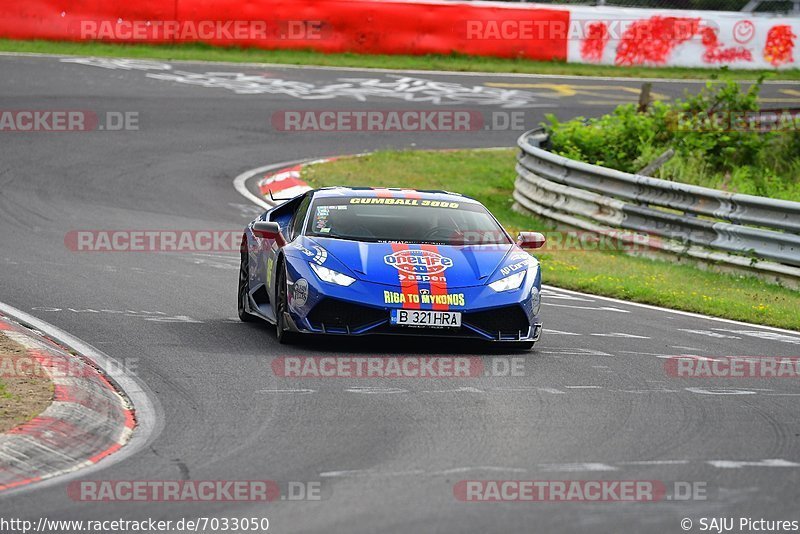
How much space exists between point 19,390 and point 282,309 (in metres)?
2.67

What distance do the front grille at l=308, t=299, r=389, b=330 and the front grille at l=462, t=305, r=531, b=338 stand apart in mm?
678

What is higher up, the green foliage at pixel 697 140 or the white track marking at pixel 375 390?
the white track marking at pixel 375 390

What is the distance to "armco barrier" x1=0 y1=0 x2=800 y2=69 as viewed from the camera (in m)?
29.2

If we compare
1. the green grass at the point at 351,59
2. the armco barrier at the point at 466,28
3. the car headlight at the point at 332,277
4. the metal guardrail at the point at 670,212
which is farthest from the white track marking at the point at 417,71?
the car headlight at the point at 332,277

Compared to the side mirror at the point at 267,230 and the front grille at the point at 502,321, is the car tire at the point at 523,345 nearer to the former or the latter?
the front grille at the point at 502,321

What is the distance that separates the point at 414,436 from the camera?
7312 mm

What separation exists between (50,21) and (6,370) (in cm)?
2217

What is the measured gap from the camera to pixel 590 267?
15547mm

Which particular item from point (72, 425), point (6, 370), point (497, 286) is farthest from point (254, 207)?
point (72, 425)

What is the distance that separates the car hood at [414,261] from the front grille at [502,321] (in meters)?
0.25

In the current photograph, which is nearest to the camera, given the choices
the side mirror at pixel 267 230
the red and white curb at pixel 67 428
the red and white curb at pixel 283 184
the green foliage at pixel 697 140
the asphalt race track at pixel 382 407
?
the asphalt race track at pixel 382 407

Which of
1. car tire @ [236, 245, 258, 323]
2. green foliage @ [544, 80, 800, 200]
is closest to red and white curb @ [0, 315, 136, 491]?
car tire @ [236, 245, 258, 323]

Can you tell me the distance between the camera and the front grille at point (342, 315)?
9719 mm

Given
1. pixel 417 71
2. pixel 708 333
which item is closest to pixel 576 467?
pixel 708 333
